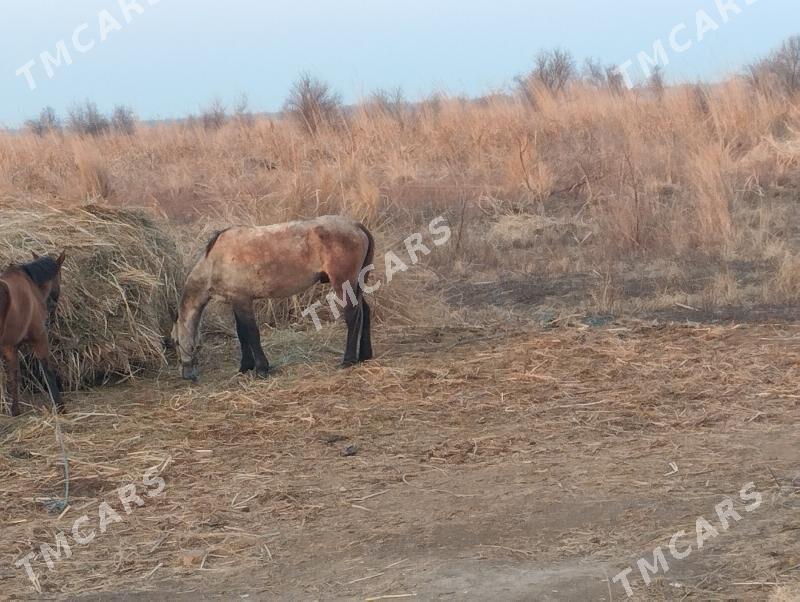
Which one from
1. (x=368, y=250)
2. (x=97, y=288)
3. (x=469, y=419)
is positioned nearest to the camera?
(x=469, y=419)

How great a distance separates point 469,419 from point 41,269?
122 inches

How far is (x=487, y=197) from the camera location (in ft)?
46.9

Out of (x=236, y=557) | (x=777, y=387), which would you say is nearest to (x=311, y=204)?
(x=777, y=387)

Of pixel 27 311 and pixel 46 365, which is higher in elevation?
pixel 27 311

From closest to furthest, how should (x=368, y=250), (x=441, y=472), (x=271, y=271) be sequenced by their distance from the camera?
(x=441, y=472)
(x=271, y=271)
(x=368, y=250)

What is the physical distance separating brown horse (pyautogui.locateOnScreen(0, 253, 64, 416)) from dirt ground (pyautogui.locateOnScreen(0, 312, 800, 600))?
1.12 ft

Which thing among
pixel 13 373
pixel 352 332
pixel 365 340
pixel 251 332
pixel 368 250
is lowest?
pixel 365 340

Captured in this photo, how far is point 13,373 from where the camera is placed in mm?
6621

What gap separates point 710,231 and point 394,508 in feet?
25.4

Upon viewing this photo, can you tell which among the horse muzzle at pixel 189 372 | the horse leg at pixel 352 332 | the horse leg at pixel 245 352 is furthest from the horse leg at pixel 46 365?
the horse leg at pixel 352 332

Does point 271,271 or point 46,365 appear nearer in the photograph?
point 46,365

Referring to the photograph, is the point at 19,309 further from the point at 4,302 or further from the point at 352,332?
the point at 352,332

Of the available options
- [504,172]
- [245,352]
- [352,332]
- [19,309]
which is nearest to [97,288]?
[245,352]

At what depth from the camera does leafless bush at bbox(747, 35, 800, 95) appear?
1806 centimetres
